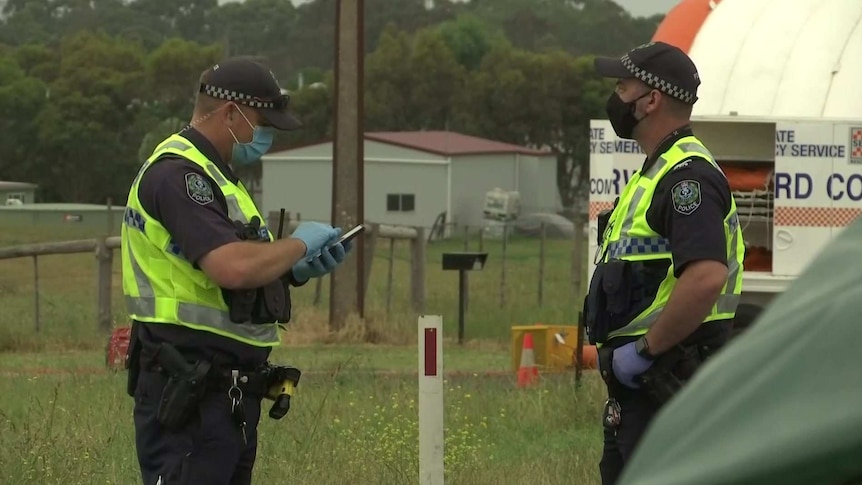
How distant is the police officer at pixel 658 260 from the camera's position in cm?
452

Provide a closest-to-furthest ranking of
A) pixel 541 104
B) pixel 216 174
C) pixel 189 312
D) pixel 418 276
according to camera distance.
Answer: pixel 189 312
pixel 216 174
pixel 418 276
pixel 541 104

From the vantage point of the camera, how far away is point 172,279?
4500 millimetres

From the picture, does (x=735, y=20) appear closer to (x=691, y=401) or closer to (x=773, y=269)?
(x=773, y=269)

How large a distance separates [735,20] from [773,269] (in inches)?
82.6

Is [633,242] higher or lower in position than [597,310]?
higher

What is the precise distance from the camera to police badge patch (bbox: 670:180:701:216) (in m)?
4.54

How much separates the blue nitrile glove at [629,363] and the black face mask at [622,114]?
718mm

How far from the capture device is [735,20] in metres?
12.6

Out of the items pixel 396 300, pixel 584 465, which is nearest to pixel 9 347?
pixel 396 300

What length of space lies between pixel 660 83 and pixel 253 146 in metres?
1.27

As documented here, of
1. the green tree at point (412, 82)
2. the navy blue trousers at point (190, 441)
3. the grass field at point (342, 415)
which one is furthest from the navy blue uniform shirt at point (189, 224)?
the green tree at point (412, 82)

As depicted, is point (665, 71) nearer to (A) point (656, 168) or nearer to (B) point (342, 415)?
(A) point (656, 168)

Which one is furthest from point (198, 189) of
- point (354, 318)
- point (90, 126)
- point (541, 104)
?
point (541, 104)

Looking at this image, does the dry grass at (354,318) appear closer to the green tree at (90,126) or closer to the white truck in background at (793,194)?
the white truck in background at (793,194)
